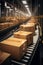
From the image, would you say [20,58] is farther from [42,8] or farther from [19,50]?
[42,8]

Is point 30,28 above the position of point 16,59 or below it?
above

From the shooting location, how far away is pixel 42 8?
596 cm

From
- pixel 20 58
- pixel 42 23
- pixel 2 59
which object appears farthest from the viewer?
pixel 42 23

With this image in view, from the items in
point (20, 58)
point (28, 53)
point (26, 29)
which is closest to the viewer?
point (20, 58)

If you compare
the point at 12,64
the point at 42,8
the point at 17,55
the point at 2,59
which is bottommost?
the point at 12,64

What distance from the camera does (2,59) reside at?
1.43 meters

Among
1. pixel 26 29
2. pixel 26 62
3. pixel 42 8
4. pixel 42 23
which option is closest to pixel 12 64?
pixel 26 62

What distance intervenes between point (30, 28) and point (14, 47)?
1705mm

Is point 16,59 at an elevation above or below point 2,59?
below

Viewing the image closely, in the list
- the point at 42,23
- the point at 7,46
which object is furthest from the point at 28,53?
the point at 42,23

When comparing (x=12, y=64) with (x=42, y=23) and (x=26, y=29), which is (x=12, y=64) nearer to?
(x=26, y=29)

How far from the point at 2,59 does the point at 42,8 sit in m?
5.09

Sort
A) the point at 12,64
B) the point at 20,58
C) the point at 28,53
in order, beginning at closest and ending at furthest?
the point at 12,64, the point at 20,58, the point at 28,53

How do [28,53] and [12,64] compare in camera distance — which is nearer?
[12,64]
